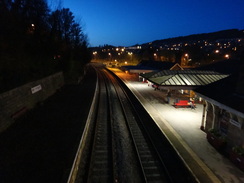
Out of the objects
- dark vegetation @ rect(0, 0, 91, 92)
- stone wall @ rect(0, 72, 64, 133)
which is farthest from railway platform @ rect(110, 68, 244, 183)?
dark vegetation @ rect(0, 0, 91, 92)

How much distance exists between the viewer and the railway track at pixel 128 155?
849 centimetres

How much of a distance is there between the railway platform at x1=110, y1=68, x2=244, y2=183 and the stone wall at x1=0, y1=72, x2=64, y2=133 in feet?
34.1

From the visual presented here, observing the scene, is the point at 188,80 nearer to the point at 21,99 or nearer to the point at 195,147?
the point at 195,147

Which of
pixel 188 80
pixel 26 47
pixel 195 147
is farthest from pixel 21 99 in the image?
pixel 188 80

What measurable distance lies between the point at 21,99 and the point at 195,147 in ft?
41.6

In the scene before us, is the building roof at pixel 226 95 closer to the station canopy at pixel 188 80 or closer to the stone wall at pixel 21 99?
the station canopy at pixel 188 80

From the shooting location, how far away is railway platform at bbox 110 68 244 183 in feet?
27.0

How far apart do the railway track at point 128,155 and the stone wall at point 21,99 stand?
5.24 meters

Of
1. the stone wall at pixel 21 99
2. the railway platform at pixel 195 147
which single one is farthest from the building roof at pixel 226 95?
the stone wall at pixel 21 99

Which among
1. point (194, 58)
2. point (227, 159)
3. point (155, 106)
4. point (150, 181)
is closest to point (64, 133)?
point (150, 181)

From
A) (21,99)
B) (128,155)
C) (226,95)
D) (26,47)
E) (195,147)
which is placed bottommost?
(128,155)

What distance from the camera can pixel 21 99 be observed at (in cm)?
1391

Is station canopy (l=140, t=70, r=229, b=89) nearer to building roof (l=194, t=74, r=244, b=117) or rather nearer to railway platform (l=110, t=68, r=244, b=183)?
railway platform (l=110, t=68, r=244, b=183)

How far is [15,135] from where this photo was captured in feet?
35.9
